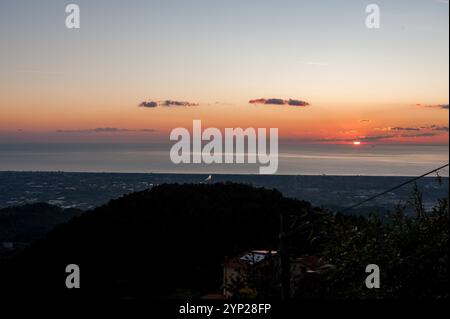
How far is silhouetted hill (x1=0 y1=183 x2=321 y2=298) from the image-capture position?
33.6 meters

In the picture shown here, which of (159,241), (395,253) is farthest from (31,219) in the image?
(395,253)

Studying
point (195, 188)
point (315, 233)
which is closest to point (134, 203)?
point (195, 188)

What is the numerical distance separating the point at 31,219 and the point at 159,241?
132 ft

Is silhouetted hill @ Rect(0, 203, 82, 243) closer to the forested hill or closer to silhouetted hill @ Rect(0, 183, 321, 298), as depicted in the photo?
the forested hill

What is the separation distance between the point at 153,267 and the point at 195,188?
13086mm

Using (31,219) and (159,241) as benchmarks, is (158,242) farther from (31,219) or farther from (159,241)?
(31,219)

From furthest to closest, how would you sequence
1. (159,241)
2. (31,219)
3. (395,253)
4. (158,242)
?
(31,219), (159,241), (158,242), (395,253)

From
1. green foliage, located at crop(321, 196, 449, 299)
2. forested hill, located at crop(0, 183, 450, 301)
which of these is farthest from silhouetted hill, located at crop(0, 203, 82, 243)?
green foliage, located at crop(321, 196, 449, 299)

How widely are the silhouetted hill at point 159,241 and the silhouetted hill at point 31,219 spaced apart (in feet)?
75.7

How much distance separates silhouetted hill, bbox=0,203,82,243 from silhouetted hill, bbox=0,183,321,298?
23.1 metres

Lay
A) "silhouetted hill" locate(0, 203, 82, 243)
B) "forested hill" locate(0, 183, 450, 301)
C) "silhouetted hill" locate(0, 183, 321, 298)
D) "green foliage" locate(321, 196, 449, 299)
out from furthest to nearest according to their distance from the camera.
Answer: "silhouetted hill" locate(0, 203, 82, 243)
"silhouetted hill" locate(0, 183, 321, 298)
"forested hill" locate(0, 183, 450, 301)
"green foliage" locate(321, 196, 449, 299)

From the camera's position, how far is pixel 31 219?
73.4 m
